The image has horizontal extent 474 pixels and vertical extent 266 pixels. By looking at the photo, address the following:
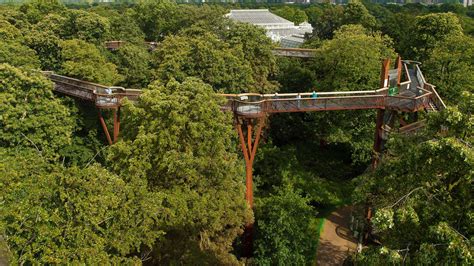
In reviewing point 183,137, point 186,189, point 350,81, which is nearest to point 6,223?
point 186,189

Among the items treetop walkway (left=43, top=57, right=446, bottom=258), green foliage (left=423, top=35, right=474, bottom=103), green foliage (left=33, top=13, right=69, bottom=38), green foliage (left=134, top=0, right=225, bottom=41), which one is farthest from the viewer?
green foliage (left=134, top=0, right=225, bottom=41)

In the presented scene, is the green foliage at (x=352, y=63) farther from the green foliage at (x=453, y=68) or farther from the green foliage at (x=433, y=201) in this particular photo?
the green foliage at (x=433, y=201)

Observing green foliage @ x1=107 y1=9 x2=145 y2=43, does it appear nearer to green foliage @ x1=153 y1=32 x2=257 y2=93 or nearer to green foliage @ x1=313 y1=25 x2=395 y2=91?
green foliage @ x1=153 y1=32 x2=257 y2=93

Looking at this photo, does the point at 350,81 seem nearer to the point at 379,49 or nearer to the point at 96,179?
the point at 379,49

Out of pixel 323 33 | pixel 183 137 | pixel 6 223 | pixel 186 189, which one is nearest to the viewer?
pixel 6 223

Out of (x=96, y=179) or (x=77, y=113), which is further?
(x=77, y=113)

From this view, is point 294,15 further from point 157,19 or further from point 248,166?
point 248,166

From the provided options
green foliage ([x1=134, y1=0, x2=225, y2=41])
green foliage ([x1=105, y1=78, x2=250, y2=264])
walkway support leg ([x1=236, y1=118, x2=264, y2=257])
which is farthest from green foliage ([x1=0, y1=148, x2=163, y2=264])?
green foliage ([x1=134, y1=0, x2=225, y2=41])
